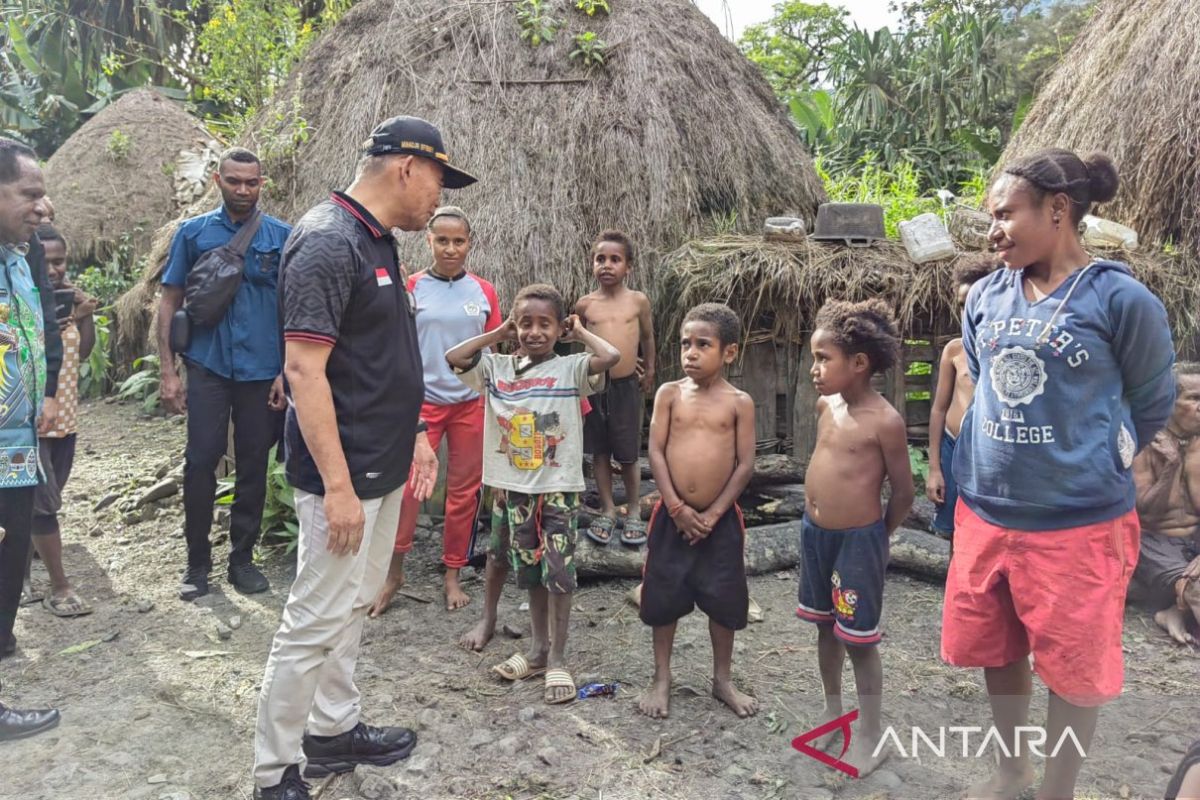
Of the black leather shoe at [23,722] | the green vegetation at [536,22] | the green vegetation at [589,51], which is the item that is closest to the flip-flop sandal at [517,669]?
the black leather shoe at [23,722]

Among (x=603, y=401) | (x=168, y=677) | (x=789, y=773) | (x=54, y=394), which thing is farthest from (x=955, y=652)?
(x=54, y=394)

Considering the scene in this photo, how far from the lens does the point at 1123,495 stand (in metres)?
2.32

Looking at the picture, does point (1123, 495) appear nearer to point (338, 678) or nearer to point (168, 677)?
point (338, 678)

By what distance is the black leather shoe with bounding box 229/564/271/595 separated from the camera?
450 centimetres

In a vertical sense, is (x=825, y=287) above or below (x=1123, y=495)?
above

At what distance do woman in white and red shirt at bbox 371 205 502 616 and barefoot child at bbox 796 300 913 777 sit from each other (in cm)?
196

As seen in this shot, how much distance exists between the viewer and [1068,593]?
90.4 inches

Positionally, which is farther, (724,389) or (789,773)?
(724,389)

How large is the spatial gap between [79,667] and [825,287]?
4.57 meters

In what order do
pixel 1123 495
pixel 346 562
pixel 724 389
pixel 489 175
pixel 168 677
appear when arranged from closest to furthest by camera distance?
pixel 1123 495, pixel 346 562, pixel 724 389, pixel 168 677, pixel 489 175

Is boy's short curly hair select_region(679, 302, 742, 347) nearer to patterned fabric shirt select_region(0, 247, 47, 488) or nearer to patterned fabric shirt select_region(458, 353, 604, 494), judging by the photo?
patterned fabric shirt select_region(458, 353, 604, 494)

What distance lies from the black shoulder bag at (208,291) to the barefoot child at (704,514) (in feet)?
8.07

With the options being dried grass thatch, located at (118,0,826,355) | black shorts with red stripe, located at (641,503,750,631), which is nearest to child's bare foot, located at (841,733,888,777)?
black shorts with red stripe, located at (641,503,750,631)

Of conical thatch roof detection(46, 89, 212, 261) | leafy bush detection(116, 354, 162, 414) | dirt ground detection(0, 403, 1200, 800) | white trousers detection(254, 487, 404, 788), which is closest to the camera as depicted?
white trousers detection(254, 487, 404, 788)
